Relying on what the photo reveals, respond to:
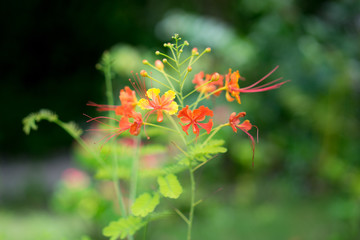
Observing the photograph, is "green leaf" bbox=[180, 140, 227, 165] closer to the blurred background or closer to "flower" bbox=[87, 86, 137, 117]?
"flower" bbox=[87, 86, 137, 117]

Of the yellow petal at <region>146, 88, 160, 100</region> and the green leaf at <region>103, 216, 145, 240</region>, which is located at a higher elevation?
the yellow petal at <region>146, 88, 160, 100</region>

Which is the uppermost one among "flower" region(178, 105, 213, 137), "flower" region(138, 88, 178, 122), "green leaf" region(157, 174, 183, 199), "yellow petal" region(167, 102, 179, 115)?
"flower" region(138, 88, 178, 122)

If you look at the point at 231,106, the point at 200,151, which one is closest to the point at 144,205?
the point at 200,151

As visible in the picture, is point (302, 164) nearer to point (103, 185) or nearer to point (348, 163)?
point (348, 163)

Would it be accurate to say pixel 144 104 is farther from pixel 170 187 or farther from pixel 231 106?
pixel 231 106

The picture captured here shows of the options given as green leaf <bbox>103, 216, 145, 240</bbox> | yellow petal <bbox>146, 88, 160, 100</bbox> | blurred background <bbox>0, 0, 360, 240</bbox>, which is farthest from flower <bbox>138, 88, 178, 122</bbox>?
blurred background <bbox>0, 0, 360, 240</bbox>

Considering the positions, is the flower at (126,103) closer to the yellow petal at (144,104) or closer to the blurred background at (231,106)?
the yellow petal at (144,104)
